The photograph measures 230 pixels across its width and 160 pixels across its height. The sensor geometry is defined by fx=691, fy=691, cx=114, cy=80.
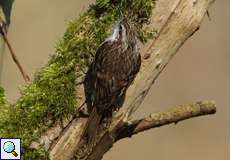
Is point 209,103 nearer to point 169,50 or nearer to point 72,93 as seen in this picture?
point 169,50

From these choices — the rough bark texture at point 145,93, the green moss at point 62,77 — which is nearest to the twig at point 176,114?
the rough bark texture at point 145,93

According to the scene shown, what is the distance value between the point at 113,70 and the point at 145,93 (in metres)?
0.09

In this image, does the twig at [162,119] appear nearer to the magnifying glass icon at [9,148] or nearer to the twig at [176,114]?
the twig at [176,114]

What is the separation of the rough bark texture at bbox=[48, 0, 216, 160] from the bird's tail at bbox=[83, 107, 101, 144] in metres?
0.01

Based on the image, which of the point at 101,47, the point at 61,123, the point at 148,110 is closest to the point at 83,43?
the point at 101,47

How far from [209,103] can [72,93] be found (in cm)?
30

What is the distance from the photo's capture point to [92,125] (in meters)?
1.48

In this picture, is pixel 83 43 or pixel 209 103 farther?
pixel 83 43

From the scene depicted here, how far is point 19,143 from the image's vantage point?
148 cm

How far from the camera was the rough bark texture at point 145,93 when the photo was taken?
145 centimetres

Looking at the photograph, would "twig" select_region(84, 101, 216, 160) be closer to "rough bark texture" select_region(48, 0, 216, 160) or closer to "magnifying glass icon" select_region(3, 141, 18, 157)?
"rough bark texture" select_region(48, 0, 216, 160)

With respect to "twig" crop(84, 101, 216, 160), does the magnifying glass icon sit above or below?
above

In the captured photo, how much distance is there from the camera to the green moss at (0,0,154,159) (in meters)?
1.50

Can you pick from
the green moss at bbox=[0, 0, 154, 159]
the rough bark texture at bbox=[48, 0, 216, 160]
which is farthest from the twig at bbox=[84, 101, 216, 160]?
the green moss at bbox=[0, 0, 154, 159]
